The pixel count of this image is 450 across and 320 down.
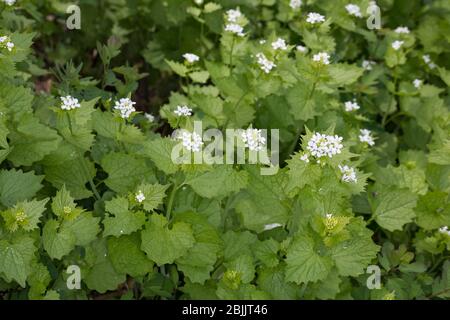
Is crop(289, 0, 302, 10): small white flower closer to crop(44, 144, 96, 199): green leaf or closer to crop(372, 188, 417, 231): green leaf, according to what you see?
crop(372, 188, 417, 231): green leaf

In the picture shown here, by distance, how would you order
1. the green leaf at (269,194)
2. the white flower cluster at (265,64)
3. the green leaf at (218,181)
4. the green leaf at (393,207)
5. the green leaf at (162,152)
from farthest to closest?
1. the white flower cluster at (265,64)
2. the green leaf at (393,207)
3. the green leaf at (269,194)
4. the green leaf at (218,181)
5. the green leaf at (162,152)

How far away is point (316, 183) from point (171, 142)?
2.17 ft

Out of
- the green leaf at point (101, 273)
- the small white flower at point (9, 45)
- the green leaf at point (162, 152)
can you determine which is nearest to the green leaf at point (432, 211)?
the green leaf at point (162, 152)

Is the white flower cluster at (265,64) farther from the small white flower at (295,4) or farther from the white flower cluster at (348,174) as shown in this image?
the small white flower at (295,4)

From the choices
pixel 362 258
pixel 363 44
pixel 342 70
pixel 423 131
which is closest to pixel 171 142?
pixel 362 258

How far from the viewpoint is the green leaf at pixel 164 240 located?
8.13 feet

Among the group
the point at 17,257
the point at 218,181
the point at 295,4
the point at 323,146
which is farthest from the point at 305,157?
the point at 295,4

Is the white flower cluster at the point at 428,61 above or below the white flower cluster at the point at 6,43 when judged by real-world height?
below

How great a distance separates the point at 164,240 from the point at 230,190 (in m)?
0.37

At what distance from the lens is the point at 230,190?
257 centimetres

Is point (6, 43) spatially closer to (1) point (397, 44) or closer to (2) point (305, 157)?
(2) point (305, 157)
